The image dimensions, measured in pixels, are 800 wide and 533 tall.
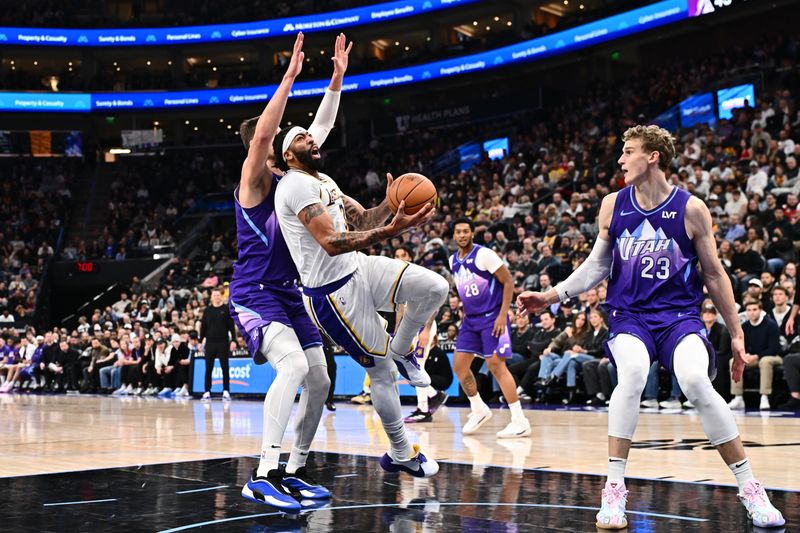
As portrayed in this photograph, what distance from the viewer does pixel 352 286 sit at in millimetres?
5520

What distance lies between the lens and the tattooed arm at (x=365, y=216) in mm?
5805

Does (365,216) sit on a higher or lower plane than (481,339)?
higher

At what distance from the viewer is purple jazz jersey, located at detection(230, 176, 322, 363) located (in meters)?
5.49

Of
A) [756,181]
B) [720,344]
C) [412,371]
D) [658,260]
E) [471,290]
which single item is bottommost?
[412,371]

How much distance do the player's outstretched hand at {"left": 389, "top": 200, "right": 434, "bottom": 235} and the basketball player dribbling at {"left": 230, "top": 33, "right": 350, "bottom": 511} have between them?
870mm

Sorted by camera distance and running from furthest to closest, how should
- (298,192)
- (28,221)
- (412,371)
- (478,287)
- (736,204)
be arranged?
(28,221)
(736,204)
(478,287)
(412,371)
(298,192)

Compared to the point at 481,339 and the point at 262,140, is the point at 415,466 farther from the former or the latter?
the point at 481,339

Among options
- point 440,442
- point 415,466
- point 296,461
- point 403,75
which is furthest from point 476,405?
point 403,75

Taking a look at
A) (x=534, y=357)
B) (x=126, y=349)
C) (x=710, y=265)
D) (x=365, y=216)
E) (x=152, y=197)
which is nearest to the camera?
(x=710, y=265)

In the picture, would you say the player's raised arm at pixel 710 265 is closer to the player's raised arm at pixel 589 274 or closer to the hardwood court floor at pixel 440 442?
the player's raised arm at pixel 589 274

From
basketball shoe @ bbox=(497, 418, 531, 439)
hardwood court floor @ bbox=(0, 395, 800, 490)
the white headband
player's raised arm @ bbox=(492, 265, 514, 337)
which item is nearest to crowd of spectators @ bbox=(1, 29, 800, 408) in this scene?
hardwood court floor @ bbox=(0, 395, 800, 490)

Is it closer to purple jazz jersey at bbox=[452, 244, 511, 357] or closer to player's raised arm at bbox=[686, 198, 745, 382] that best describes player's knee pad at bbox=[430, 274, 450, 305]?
player's raised arm at bbox=[686, 198, 745, 382]

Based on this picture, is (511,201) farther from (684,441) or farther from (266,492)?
(266,492)

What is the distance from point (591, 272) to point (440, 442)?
13.2 ft
